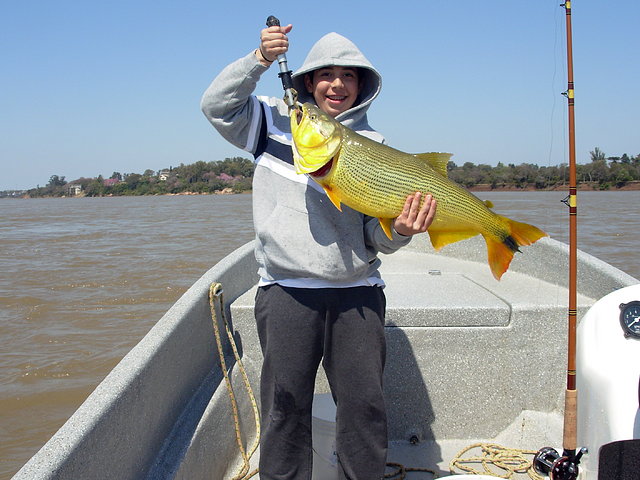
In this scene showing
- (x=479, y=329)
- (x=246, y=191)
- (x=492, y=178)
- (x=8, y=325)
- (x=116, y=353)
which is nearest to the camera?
(x=479, y=329)

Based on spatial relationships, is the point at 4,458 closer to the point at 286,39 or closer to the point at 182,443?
the point at 182,443

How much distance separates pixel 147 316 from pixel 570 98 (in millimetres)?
6646

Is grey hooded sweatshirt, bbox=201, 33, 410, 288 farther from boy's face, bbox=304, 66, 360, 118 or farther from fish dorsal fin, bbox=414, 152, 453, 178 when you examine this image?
fish dorsal fin, bbox=414, 152, 453, 178

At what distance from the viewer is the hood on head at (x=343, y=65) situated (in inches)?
96.3

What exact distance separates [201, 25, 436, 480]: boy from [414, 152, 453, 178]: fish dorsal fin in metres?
0.27

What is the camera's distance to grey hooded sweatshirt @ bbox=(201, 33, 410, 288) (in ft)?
7.60

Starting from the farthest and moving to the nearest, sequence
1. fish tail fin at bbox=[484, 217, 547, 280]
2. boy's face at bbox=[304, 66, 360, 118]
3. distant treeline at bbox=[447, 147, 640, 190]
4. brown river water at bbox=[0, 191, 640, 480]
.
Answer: distant treeline at bbox=[447, 147, 640, 190] < brown river water at bbox=[0, 191, 640, 480] < boy's face at bbox=[304, 66, 360, 118] < fish tail fin at bbox=[484, 217, 547, 280]

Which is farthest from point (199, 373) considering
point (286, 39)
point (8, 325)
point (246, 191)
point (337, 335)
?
point (246, 191)

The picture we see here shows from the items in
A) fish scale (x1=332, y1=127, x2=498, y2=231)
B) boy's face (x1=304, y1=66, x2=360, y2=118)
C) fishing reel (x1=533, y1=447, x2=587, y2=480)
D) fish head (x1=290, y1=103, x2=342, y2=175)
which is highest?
boy's face (x1=304, y1=66, x2=360, y2=118)

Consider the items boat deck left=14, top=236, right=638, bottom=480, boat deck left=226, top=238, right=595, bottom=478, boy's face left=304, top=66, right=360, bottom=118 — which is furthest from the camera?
boat deck left=226, top=238, right=595, bottom=478

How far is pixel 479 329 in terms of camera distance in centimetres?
345

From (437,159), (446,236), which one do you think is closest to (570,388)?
(446,236)

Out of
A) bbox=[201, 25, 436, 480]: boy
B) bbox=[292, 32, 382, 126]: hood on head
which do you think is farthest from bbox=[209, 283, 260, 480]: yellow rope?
bbox=[292, 32, 382, 126]: hood on head

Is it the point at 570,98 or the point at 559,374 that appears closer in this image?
the point at 570,98
